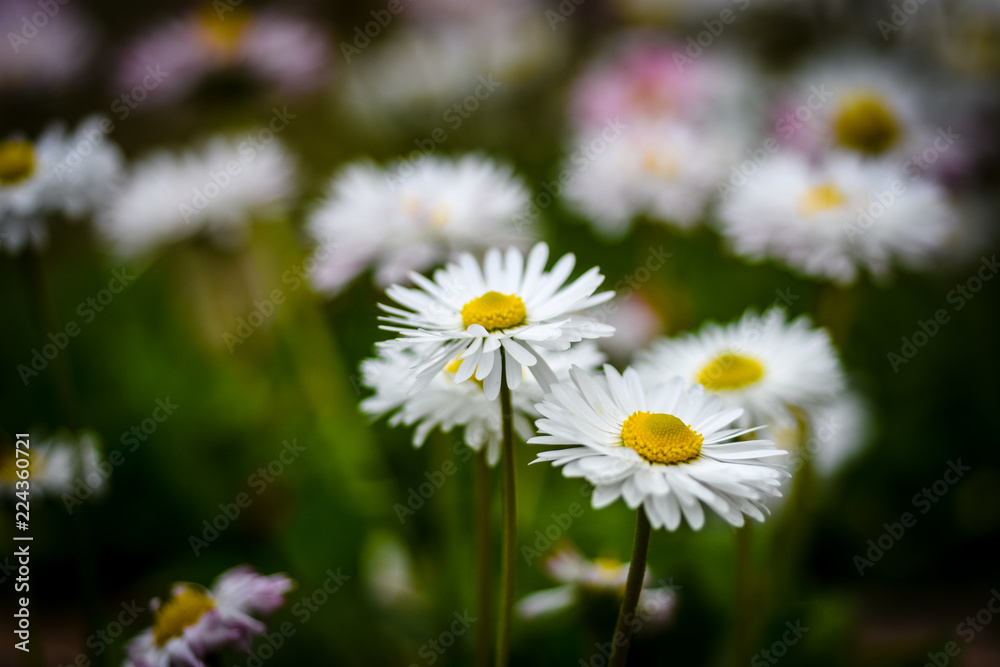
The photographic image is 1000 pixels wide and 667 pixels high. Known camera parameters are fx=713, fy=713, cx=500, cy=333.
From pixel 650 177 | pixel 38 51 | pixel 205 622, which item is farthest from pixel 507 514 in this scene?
pixel 38 51

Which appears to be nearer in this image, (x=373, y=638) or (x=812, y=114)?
(x=373, y=638)

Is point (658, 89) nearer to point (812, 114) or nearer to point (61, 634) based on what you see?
point (812, 114)

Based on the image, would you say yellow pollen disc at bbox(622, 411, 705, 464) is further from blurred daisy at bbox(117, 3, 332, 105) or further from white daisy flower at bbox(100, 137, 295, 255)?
blurred daisy at bbox(117, 3, 332, 105)

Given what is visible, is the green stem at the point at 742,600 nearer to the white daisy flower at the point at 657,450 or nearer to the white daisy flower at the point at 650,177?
the white daisy flower at the point at 657,450

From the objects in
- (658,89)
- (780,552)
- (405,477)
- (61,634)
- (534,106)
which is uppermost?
(534,106)

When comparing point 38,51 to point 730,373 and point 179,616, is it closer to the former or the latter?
point 179,616

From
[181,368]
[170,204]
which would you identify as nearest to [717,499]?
[170,204]

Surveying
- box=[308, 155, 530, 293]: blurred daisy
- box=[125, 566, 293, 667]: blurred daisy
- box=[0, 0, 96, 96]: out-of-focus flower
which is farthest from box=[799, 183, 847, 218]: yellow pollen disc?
box=[0, 0, 96, 96]: out-of-focus flower
